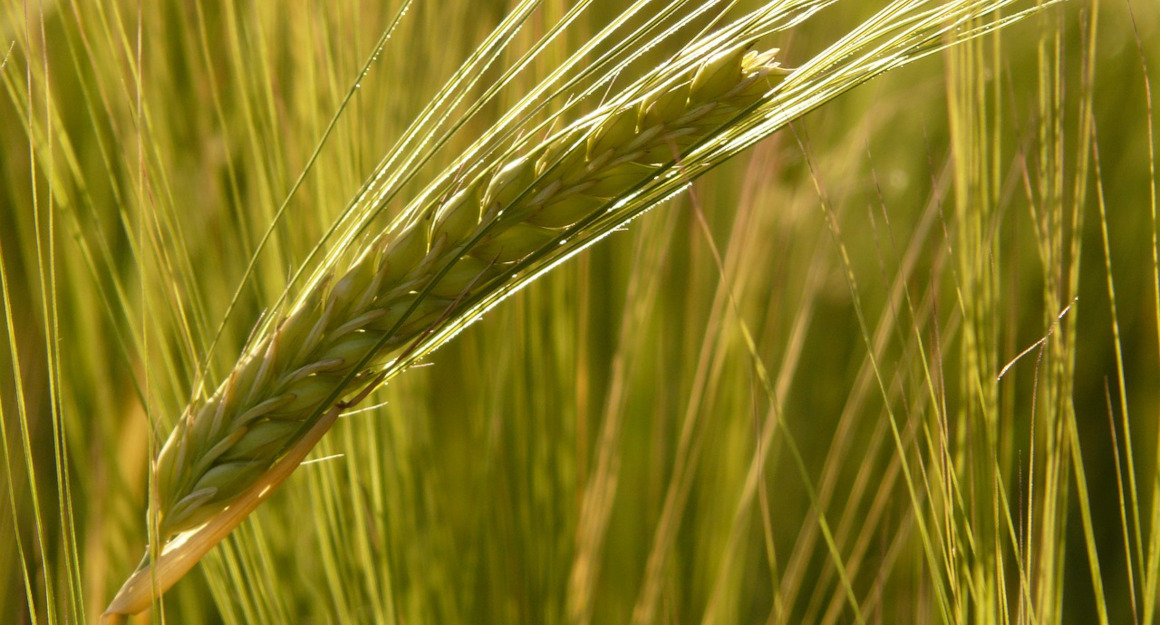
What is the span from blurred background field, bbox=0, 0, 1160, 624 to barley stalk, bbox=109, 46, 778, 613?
0.07m

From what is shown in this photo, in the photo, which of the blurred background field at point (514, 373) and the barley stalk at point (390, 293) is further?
the blurred background field at point (514, 373)

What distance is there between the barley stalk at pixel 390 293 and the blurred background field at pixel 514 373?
7cm

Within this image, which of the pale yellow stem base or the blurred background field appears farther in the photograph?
the blurred background field

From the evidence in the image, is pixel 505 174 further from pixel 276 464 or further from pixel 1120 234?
pixel 1120 234

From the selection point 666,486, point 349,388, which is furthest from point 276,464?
point 666,486

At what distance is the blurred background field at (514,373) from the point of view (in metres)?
0.46

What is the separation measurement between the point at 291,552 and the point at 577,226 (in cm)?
36

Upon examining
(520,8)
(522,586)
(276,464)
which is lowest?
(522,586)

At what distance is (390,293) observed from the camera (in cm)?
35

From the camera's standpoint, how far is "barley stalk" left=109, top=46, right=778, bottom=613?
0.35m

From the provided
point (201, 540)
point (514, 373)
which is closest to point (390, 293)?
point (201, 540)

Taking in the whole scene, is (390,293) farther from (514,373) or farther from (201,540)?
(514,373)

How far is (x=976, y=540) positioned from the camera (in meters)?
0.38

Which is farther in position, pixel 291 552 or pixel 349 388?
pixel 291 552
